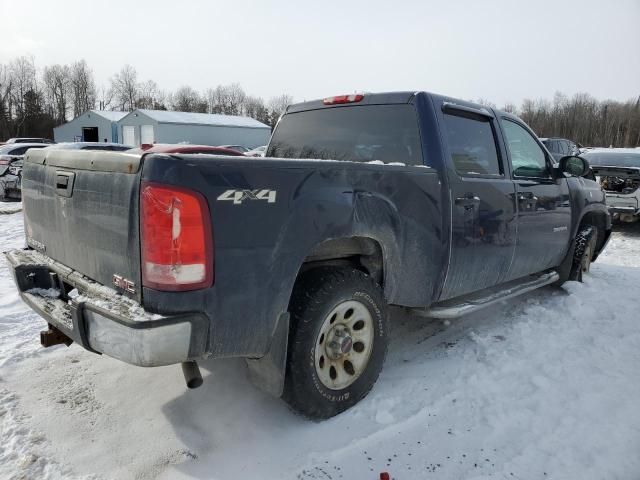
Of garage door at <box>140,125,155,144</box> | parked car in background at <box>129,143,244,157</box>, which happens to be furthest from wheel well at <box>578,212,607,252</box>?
garage door at <box>140,125,155,144</box>

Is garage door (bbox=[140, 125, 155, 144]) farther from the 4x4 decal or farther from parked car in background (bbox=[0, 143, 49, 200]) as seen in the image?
the 4x4 decal

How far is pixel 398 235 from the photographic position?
310 cm

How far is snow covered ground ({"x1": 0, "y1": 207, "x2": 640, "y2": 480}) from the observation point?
250cm

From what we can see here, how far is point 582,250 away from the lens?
5.38 m

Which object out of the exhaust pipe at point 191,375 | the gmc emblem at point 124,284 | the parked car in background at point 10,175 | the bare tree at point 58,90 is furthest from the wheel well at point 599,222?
the bare tree at point 58,90

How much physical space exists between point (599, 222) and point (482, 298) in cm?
308

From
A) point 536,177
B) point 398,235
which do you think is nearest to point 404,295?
point 398,235

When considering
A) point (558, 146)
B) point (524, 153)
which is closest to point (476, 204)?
point (524, 153)

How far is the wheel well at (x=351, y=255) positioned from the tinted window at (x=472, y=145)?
995 millimetres

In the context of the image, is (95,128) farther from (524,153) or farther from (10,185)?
(524,153)

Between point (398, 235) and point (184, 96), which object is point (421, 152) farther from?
point (184, 96)

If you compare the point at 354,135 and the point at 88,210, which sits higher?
the point at 354,135

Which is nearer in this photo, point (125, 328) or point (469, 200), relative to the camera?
point (125, 328)

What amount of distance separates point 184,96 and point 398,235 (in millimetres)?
94849
